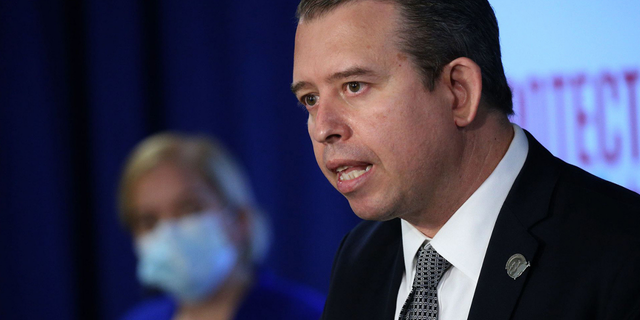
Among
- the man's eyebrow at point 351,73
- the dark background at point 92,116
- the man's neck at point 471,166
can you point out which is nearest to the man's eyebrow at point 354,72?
the man's eyebrow at point 351,73

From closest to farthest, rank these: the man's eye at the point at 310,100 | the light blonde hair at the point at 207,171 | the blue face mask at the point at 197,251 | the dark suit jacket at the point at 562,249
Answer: the dark suit jacket at the point at 562,249 < the man's eye at the point at 310,100 < the blue face mask at the point at 197,251 < the light blonde hair at the point at 207,171

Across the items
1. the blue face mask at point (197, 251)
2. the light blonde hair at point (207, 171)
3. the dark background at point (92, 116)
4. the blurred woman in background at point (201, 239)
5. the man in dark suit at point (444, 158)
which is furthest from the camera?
the dark background at point (92, 116)

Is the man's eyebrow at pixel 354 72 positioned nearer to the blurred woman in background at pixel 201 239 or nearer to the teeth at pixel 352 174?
the teeth at pixel 352 174

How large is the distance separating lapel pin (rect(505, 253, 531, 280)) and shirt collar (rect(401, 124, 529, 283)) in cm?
10

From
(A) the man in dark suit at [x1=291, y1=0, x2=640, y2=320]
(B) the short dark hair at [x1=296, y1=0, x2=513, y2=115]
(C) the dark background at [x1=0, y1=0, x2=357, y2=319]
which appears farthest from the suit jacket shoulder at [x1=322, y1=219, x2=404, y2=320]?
(C) the dark background at [x1=0, y1=0, x2=357, y2=319]

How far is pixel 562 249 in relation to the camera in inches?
47.1

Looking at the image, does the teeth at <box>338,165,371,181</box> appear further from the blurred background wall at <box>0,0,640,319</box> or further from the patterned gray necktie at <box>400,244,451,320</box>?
the blurred background wall at <box>0,0,640,319</box>

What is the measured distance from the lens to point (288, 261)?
10.4ft

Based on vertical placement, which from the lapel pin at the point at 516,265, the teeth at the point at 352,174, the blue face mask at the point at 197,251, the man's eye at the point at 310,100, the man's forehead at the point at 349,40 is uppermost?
the man's forehead at the point at 349,40

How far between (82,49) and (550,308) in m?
3.07

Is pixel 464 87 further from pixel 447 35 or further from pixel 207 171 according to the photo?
pixel 207 171

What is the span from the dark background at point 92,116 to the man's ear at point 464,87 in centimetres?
191

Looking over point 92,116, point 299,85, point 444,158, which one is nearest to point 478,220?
point 444,158

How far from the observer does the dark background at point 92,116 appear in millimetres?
3283
